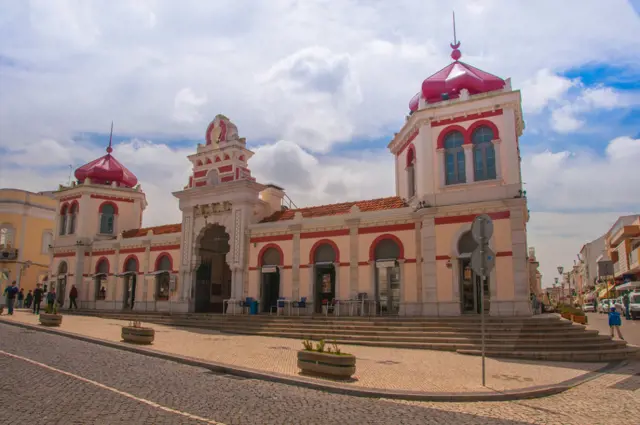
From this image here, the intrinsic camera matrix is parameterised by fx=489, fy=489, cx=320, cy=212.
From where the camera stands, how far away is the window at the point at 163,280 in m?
29.7

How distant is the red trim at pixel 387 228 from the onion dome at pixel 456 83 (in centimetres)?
575

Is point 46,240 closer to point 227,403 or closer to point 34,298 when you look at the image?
point 34,298

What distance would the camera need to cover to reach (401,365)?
39.5 feet

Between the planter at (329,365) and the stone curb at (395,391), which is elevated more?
the planter at (329,365)

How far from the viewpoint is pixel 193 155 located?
29.1 meters

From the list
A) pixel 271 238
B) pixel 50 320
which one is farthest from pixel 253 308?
pixel 50 320

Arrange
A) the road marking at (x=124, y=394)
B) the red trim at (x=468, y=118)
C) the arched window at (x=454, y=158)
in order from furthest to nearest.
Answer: the arched window at (x=454, y=158), the red trim at (x=468, y=118), the road marking at (x=124, y=394)

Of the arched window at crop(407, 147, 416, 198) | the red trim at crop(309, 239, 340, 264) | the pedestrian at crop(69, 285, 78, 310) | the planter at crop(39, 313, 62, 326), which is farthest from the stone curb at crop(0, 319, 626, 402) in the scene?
the pedestrian at crop(69, 285, 78, 310)

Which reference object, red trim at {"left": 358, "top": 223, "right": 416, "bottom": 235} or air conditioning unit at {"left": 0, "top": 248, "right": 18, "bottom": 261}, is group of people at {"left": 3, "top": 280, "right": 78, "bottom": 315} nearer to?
air conditioning unit at {"left": 0, "top": 248, "right": 18, "bottom": 261}

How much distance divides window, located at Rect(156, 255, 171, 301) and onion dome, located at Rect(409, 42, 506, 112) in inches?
704

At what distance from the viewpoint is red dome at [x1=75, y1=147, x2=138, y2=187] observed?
3494cm

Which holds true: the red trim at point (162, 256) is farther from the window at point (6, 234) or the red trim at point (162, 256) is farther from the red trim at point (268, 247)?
the window at point (6, 234)

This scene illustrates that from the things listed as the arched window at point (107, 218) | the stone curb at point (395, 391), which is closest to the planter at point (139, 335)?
the stone curb at point (395, 391)

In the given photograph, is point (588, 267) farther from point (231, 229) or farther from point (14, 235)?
point (14, 235)
